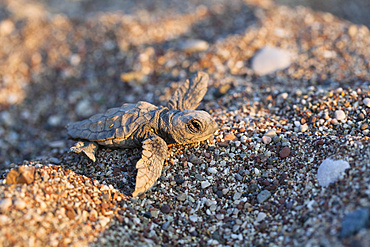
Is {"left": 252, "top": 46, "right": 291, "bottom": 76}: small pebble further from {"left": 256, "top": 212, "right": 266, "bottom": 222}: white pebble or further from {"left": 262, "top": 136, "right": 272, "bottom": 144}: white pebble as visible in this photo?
{"left": 256, "top": 212, "right": 266, "bottom": 222}: white pebble

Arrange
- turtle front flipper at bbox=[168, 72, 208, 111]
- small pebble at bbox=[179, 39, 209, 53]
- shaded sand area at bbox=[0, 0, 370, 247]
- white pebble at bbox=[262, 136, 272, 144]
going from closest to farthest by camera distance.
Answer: shaded sand area at bbox=[0, 0, 370, 247], white pebble at bbox=[262, 136, 272, 144], turtle front flipper at bbox=[168, 72, 208, 111], small pebble at bbox=[179, 39, 209, 53]

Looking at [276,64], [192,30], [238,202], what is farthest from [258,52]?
[238,202]

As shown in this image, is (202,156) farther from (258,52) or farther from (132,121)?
(258,52)

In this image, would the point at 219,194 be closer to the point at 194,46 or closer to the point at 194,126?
the point at 194,126

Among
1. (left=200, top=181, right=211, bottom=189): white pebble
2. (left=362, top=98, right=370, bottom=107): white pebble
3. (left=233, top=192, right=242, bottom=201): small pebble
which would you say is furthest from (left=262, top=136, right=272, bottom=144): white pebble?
(left=362, top=98, right=370, bottom=107): white pebble

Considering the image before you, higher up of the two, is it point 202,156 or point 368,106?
point 368,106

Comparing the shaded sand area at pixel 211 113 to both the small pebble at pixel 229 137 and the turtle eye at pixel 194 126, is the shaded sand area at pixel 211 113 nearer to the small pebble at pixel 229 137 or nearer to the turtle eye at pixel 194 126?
the small pebble at pixel 229 137

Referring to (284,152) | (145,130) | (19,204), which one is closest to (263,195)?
(284,152)
